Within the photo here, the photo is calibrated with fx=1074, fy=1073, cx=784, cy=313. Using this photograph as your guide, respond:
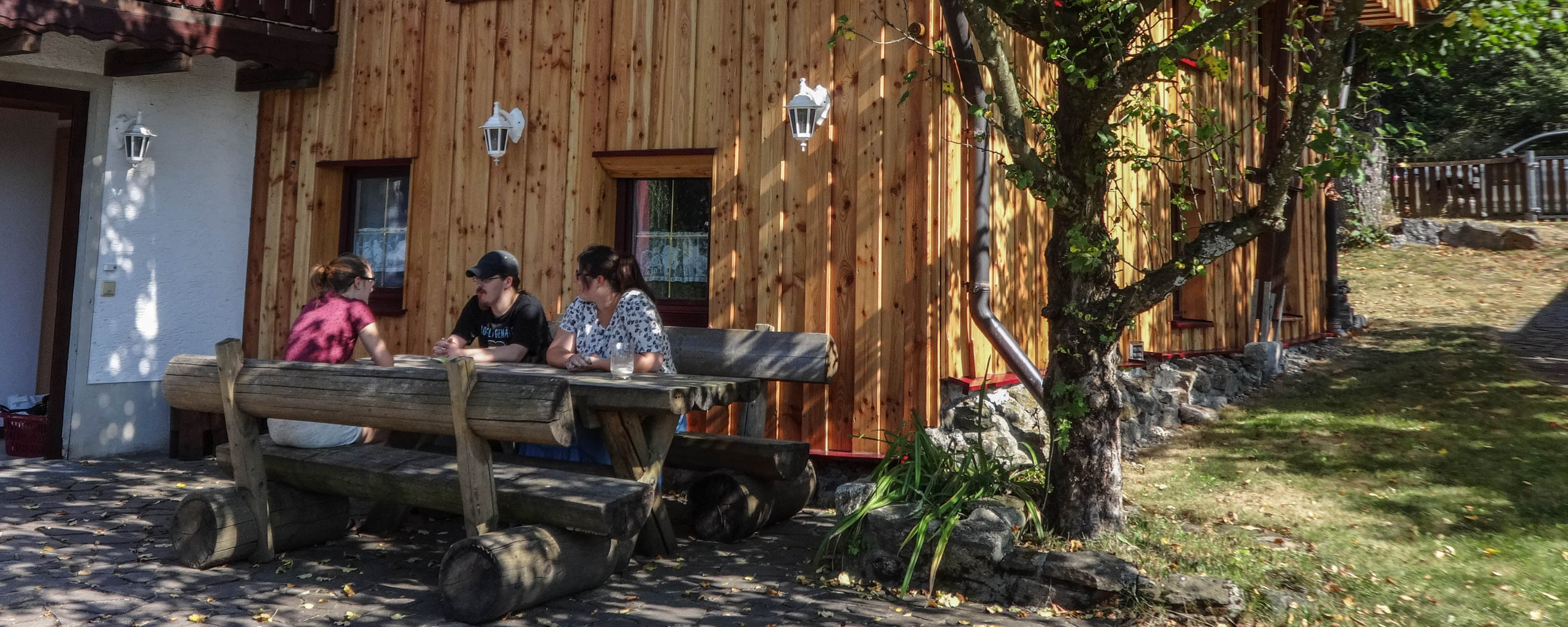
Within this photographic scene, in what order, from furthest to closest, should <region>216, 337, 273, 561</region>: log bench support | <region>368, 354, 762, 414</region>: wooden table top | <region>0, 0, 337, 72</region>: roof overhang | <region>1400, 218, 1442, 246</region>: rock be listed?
<region>1400, 218, 1442, 246</region>: rock
<region>0, 0, 337, 72</region>: roof overhang
<region>216, 337, 273, 561</region>: log bench support
<region>368, 354, 762, 414</region>: wooden table top

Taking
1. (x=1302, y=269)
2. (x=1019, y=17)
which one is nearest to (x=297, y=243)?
(x=1019, y=17)

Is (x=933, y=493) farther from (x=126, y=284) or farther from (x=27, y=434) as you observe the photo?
(x=27, y=434)

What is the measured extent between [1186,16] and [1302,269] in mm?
3844

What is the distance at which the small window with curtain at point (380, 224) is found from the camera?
8562 mm

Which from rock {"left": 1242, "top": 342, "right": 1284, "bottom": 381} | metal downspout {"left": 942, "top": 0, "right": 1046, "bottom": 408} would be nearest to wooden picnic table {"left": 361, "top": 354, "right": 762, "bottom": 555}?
metal downspout {"left": 942, "top": 0, "right": 1046, "bottom": 408}

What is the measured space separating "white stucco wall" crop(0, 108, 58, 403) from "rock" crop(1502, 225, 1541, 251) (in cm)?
1843

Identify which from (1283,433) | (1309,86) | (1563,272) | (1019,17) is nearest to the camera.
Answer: (1309,86)

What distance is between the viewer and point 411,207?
8.27 m

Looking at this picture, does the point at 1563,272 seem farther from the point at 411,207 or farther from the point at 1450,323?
the point at 411,207

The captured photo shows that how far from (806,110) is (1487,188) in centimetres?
1679

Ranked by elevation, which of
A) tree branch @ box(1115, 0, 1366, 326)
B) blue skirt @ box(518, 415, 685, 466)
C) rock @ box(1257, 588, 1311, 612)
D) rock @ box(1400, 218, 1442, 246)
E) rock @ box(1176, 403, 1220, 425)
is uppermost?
rock @ box(1400, 218, 1442, 246)

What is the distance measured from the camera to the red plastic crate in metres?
8.16

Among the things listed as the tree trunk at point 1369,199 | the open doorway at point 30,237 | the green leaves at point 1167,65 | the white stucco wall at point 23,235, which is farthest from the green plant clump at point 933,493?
the tree trunk at point 1369,199

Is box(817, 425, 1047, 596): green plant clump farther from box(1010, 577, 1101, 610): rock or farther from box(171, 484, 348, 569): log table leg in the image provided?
box(171, 484, 348, 569): log table leg
